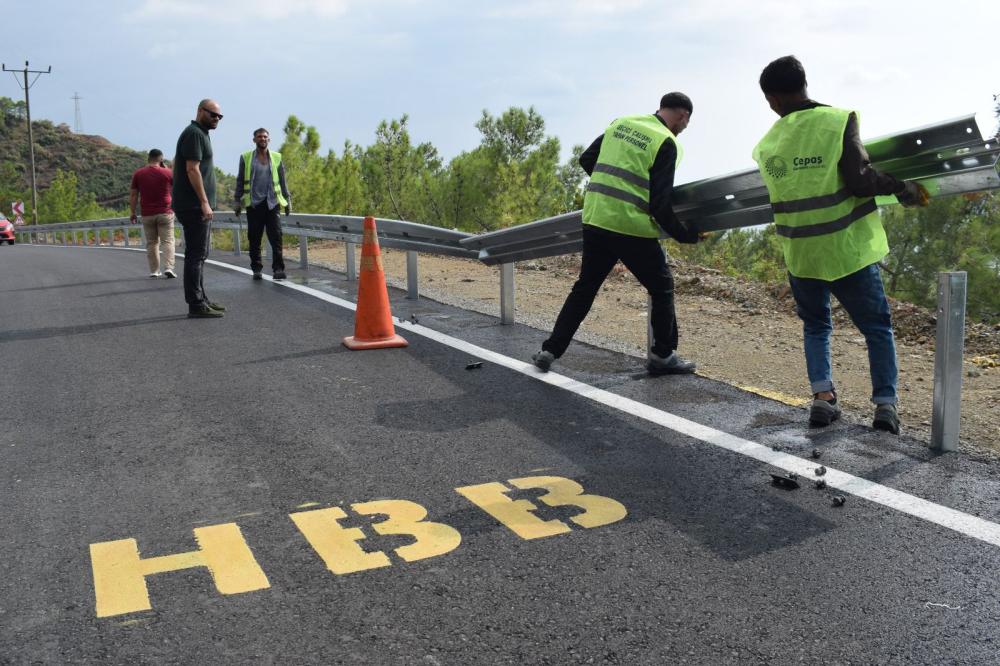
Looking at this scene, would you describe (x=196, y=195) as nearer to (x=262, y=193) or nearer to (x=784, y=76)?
(x=262, y=193)

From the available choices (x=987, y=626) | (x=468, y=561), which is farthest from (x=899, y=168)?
(x=468, y=561)

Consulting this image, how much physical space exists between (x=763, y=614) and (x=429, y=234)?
7632 millimetres

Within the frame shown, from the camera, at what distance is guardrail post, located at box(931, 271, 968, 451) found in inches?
171

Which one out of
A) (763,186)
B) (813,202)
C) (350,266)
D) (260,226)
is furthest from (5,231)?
(813,202)

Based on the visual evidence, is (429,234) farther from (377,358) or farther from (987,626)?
(987,626)

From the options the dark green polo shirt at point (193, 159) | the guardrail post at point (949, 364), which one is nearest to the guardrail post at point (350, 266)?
the dark green polo shirt at point (193, 159)

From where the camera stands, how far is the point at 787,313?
30.3 ft

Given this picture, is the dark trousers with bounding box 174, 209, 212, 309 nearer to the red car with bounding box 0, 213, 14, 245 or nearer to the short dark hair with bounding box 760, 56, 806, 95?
the short dark hair with bounding box 760, 56, 806, 95

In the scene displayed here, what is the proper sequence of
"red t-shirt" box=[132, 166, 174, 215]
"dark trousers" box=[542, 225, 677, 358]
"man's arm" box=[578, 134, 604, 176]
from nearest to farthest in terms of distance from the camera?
1. "dark trousers" box=[542, 225, 677, 358]
2. "man's arm" box=[578, 134, 604, 176]
3. "red t-shirt" box=[132, 166, 174, 215]

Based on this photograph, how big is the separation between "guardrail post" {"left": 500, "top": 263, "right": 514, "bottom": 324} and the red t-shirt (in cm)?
702

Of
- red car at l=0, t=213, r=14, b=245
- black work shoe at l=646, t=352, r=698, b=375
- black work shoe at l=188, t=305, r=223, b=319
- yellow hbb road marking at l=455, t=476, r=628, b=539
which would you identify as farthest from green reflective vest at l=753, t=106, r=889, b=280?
red car at l=0, t=213, r=14, b=245

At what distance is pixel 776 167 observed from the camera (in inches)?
198

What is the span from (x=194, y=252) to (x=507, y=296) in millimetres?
3189

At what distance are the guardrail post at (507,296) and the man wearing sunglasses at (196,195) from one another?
9.06 feet
